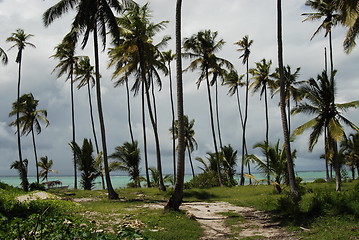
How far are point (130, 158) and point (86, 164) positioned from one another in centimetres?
449

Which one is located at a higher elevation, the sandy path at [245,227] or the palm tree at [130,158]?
the palm tree at [130,158]

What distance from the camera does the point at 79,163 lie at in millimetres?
28016

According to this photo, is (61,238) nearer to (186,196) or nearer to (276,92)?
(186,196)

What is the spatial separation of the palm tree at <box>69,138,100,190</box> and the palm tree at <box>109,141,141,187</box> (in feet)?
8.34

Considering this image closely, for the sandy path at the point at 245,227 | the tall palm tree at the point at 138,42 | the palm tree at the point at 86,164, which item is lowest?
the sandy path at the point at 245,227

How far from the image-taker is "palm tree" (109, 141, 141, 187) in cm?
3042

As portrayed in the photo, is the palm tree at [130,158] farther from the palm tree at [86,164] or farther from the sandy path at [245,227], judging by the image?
the sandy path at [245,227]

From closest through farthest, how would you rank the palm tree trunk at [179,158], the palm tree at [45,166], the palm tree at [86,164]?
the palm tree trunk at [179,158] < the palm tree at [86,164] < the palm tree at [45,166]

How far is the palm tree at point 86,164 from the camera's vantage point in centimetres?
2798

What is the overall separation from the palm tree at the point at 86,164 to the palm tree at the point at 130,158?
8.34 ft

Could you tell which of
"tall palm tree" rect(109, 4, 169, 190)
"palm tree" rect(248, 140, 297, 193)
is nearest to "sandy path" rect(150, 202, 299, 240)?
"palm tree" rect(248, 140, 297, 193)

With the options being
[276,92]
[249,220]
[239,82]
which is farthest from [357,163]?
[249,220]

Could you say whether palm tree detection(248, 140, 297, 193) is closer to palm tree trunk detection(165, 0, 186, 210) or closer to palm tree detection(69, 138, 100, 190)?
palm tree trunk detection(165, 0, 186, 210)

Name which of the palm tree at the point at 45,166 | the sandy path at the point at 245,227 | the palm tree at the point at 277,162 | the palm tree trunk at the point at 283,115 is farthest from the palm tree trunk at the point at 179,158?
the palm tree at the point at 45,166
